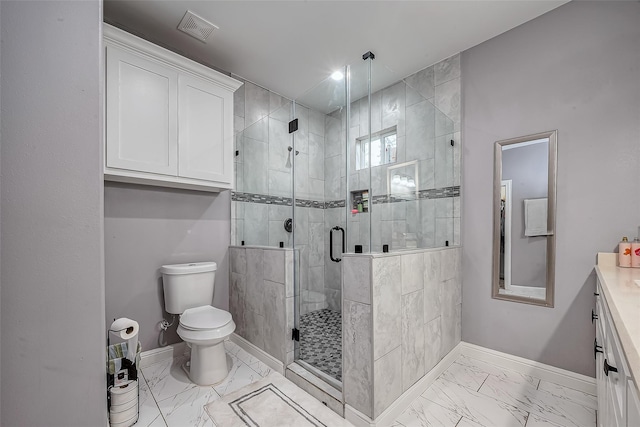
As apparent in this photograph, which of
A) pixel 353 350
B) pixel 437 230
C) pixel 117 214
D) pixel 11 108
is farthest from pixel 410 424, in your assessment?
pixel 117 214

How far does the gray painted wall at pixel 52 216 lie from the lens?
64cm

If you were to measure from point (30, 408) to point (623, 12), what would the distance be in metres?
3.36

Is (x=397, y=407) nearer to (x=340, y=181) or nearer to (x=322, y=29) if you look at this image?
(x=340, y=181)

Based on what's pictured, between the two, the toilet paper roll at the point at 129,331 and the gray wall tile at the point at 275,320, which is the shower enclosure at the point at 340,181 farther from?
the toilet paper roll at the point at 129,331

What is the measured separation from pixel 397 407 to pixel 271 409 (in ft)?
2.52

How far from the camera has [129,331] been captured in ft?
5.51

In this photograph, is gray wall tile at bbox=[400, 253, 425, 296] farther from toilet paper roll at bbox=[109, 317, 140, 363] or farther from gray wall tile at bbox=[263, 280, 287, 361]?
toilet paper roll at bbox=[109, 317, 140, 363]

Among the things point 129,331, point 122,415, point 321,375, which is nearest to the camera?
point 122,415

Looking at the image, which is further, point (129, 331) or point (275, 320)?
point (275, 320)

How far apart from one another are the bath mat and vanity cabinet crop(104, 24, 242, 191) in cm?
160

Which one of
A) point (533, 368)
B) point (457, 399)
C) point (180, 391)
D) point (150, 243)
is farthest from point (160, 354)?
point (533, 368)

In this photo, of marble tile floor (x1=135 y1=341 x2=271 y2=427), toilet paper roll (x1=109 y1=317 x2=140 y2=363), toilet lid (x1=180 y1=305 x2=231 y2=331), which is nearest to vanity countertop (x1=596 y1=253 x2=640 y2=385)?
marble tile floor (x1=135 y1=341 x2=271 y2=427)

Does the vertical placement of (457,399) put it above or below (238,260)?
below

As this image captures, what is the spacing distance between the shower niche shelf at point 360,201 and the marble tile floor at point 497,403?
1259mm
